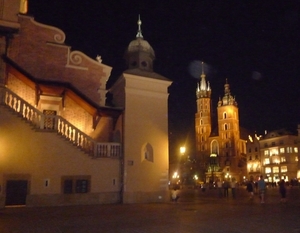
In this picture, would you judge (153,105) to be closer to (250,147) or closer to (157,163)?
(157,163)

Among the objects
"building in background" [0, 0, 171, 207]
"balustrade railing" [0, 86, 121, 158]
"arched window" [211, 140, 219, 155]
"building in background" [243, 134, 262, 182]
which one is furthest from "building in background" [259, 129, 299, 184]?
"balustrade railing" [0, 86, 121, 158]

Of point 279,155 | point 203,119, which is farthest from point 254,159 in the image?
point 203,119

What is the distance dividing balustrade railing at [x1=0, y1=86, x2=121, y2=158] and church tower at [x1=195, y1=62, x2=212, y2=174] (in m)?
123

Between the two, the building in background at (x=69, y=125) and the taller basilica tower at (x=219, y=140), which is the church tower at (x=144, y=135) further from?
the taller basilica tower at (x=219, y=140)

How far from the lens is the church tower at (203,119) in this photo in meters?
148

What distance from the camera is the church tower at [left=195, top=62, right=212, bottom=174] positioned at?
148375mm

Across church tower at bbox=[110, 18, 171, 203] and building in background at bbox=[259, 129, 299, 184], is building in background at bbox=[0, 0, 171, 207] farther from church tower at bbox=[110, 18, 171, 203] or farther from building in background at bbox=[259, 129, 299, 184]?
building in background at bbox=[259, 129, 299, 184]

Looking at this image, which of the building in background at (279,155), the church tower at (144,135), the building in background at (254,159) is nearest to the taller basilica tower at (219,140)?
the building in background at (254,159)

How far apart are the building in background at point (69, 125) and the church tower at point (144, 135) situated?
7 centimetres

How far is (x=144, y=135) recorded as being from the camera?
81.1 feet

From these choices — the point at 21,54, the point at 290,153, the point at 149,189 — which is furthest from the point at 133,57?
the point at 290,153

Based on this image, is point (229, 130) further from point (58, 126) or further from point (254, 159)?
point (58, 126)

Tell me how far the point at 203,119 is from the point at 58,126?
443 feet

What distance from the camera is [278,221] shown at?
13250 mm
